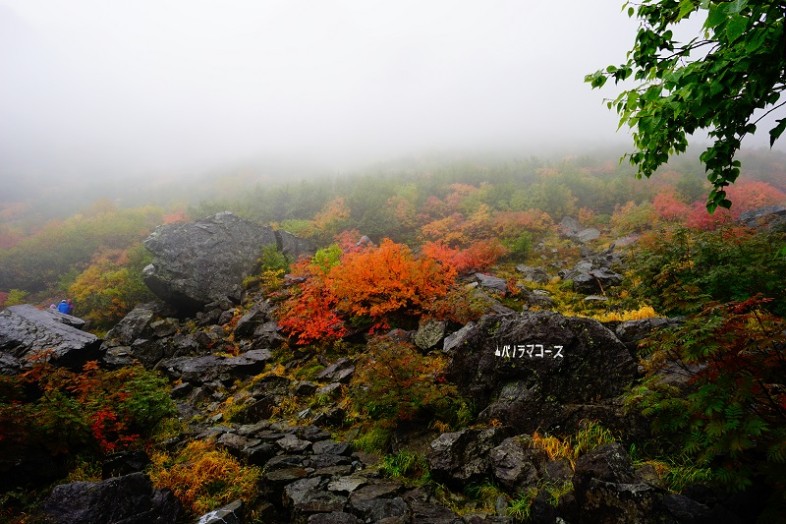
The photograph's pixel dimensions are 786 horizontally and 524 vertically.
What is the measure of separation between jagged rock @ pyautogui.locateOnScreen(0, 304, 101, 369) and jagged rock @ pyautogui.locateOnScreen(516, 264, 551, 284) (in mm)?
14750

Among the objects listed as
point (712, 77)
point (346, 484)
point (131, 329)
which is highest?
point (712, 77)

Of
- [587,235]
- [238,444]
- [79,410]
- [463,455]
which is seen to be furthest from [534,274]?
[79,410]

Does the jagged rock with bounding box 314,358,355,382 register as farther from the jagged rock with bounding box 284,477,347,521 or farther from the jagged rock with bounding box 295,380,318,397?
the jagged rock with bounding box 284,477,347,521

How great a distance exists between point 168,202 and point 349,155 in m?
20.9

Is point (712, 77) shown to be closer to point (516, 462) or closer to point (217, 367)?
point (516, 462)

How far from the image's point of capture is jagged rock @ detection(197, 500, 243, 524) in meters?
4.72

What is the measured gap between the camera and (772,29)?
8.50 ft

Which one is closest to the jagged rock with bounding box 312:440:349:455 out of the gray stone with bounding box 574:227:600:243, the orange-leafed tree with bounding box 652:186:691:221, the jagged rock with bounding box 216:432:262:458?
the jagged rock with bounding box 216:432:262:458

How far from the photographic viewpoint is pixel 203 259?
662 inches

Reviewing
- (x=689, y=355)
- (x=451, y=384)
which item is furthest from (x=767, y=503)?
(x=451, y=384)

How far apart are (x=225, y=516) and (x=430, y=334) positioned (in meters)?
6.55

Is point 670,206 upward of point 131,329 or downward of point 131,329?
upward

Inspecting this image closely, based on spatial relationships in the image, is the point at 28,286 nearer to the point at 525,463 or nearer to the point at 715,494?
the point at 525,463

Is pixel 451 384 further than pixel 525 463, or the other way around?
pixel 451 384
